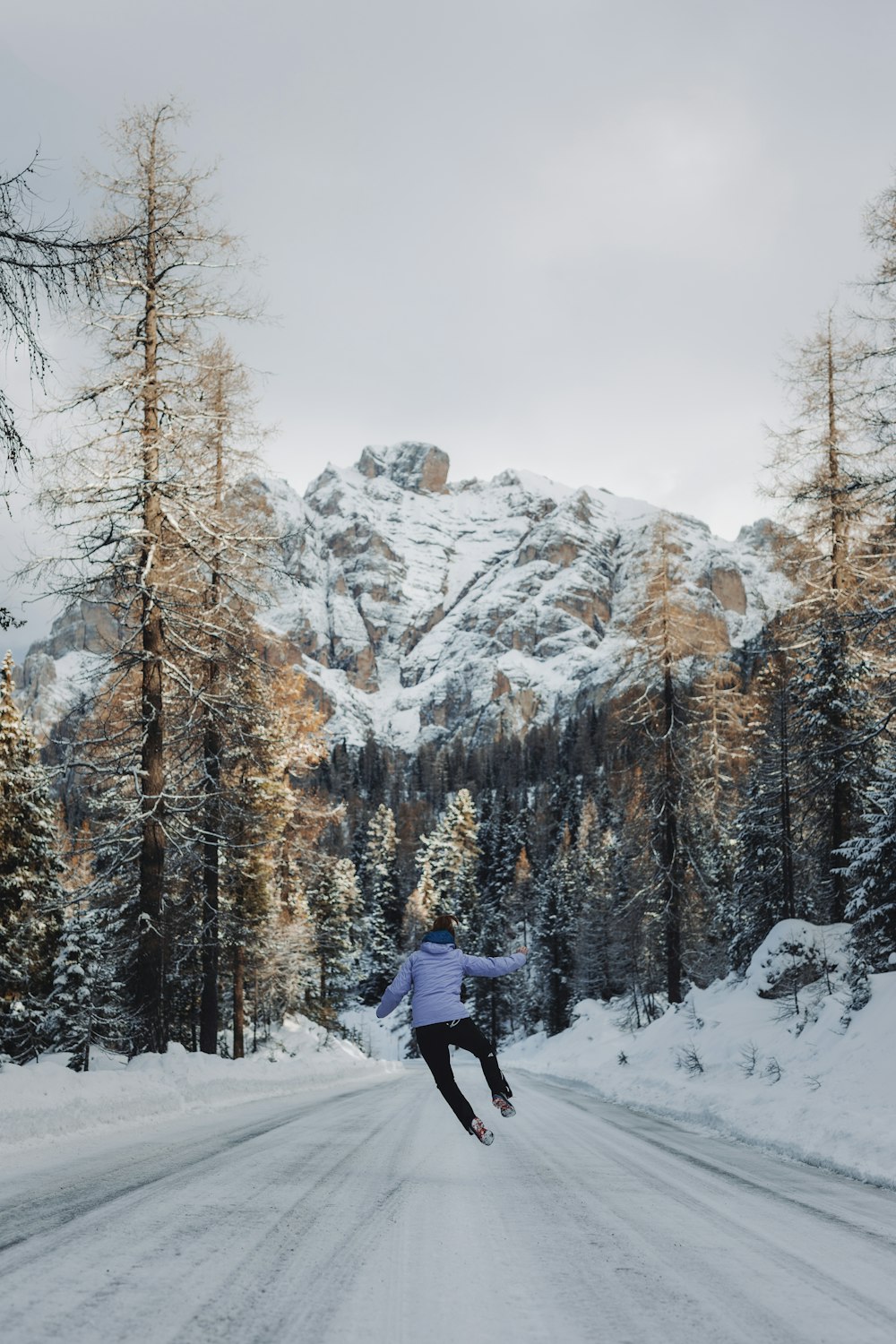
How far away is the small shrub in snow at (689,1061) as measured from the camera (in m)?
16.9

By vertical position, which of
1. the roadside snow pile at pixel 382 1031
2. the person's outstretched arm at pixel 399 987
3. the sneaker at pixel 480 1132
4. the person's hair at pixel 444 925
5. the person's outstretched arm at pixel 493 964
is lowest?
the roadside snow pile at pixel 382 1031

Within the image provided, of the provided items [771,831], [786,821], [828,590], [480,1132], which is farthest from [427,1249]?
[771,831]

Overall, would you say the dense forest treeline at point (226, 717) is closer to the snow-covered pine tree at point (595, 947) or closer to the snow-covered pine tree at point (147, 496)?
the snow-covered pine tree at point (147, 496)

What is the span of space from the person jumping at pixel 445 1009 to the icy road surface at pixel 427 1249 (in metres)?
0.57

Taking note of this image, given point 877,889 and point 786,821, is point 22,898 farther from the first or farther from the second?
point 786,821

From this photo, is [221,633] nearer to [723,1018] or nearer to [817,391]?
[723,1018]

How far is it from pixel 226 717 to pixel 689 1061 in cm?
1156

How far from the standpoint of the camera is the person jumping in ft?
23.9

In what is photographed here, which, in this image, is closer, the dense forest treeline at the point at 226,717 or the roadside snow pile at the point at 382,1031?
the dense forest treeline at the point at 226,717

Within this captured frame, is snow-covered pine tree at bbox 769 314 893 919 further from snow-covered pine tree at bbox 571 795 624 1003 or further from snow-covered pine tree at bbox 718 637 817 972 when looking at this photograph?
snow-covered pine tree at bbox 571 795 624 1003

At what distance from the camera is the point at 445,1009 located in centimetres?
739

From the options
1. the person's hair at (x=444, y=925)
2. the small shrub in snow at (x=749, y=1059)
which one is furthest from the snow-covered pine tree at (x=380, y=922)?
the person's hair at (x=444, y=925)

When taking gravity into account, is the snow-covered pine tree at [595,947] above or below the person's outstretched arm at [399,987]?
below

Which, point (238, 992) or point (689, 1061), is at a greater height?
point (238, 992)
